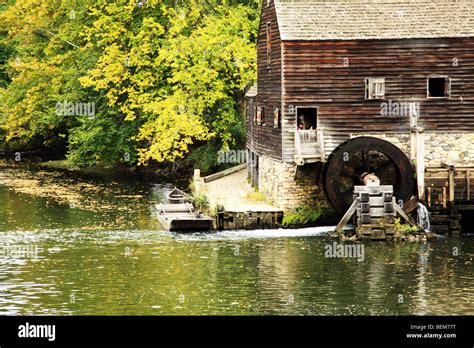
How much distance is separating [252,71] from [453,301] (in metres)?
24.6

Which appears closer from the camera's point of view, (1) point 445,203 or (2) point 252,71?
(1) point 445,203

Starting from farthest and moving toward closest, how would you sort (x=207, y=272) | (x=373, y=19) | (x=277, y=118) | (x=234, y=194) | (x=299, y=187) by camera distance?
(x=234, y=194) → (x=277, y=118) → (x=373, y=19) → (x=299, y=187) → (x=207, y=272)

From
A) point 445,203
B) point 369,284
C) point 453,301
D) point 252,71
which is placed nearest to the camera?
point 453,301

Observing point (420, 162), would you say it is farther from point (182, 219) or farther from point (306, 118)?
point (182, 219)

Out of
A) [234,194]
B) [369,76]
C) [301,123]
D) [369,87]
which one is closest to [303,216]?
[301,123]

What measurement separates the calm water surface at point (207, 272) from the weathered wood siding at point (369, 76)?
14.4 feet

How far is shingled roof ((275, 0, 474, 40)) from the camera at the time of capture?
39000mm

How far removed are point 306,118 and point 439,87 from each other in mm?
4881

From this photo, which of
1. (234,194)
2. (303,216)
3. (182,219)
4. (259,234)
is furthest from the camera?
(234,194)

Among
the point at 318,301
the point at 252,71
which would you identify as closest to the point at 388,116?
the point at 252,71

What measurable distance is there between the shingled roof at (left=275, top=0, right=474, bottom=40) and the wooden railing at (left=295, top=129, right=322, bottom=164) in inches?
127

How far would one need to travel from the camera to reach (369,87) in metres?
39.3

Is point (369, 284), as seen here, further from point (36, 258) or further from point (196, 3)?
point (196, 3)

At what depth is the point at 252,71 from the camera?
49.4m
